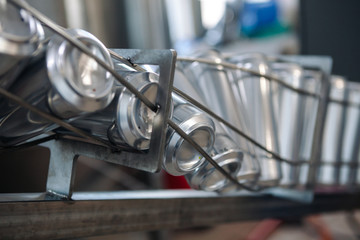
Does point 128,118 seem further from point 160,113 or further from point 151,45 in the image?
point 151,45

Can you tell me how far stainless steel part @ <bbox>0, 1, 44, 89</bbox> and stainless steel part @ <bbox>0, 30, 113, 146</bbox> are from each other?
1 cm

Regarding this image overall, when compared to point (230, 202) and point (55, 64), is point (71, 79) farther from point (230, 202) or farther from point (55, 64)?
point (230, 202)

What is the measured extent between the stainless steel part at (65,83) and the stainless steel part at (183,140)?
2.4 inches

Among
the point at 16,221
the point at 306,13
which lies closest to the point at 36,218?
the point at 16,221

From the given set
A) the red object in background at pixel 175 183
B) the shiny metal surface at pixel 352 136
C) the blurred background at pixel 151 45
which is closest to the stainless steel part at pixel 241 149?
the blurred background at pixel 151 45

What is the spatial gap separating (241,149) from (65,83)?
0.17 metres

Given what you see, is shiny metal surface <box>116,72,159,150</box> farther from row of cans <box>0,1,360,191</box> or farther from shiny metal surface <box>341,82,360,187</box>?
shiny metal surface <box>341,82,360,187</box>

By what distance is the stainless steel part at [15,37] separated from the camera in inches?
8.0

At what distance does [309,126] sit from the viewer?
0.50 m

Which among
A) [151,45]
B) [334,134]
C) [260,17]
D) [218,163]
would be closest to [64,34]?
[218,163]

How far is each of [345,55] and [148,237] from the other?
62cm

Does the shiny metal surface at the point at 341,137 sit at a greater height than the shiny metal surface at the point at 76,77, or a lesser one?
lesser

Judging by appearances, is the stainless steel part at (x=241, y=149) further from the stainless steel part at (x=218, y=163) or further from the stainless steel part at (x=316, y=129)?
the stainless steel part at (x=316, y=129)

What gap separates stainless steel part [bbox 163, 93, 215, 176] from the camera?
29cm
